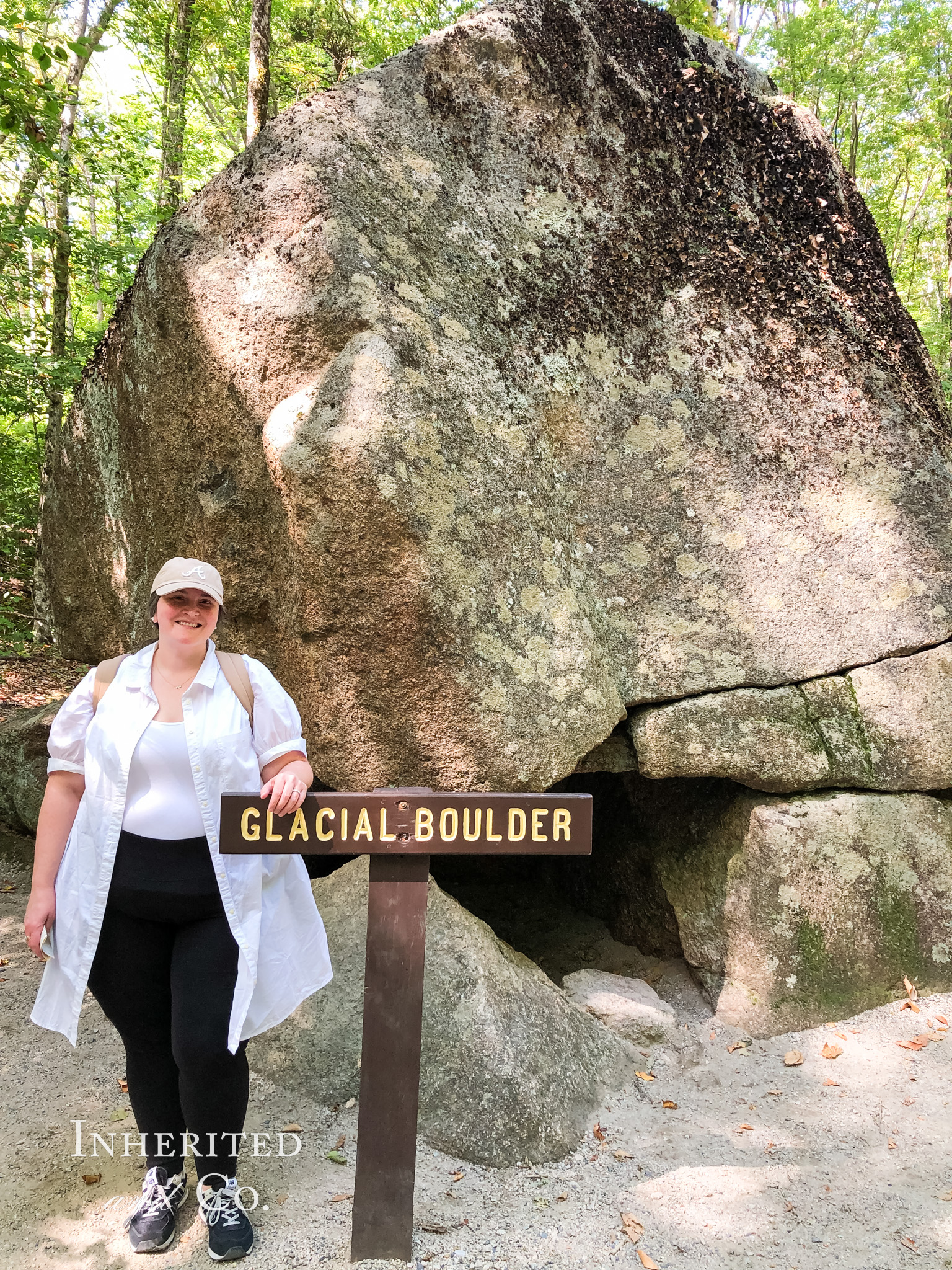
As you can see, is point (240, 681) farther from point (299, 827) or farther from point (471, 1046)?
point (471, 1046)

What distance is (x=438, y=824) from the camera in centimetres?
235

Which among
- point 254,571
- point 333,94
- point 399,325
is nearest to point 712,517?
point 399,325

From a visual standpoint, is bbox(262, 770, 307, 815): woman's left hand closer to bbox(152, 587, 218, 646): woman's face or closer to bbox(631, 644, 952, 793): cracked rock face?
bbox(152, 587, 218, 646): woman's face

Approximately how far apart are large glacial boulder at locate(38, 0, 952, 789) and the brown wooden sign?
3.22ft

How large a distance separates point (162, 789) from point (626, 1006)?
7.94 ft

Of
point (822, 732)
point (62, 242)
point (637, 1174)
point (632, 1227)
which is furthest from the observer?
point (62, 242)

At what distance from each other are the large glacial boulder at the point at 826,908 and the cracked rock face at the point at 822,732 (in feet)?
0.42

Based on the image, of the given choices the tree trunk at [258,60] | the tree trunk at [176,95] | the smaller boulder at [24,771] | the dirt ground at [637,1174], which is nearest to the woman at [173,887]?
the dirt ground at [637,1174]

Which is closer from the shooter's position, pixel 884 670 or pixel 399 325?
pixel 399 325

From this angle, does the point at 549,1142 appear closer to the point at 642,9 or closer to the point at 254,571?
the point at 254,571

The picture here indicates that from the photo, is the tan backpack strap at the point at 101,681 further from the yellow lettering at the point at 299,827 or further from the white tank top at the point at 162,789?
the yellow lettering at the point at 299,827

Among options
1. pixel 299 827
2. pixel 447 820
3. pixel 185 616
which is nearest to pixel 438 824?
pixel 447 820

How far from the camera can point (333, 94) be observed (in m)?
3.81

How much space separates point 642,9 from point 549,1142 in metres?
5.26
